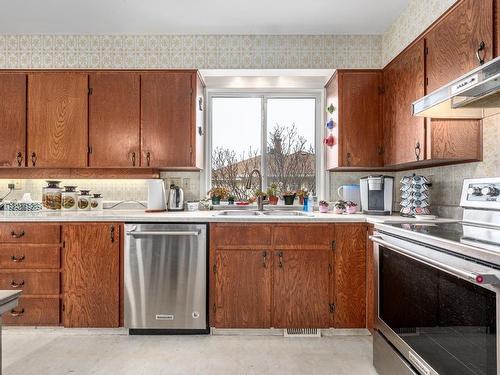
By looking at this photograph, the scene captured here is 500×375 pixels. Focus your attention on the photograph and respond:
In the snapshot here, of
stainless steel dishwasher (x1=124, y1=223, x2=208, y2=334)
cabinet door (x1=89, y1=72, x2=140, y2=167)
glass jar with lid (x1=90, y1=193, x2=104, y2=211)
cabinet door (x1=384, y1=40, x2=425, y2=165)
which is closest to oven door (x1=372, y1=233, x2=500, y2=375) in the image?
cabinet door (x1=384, y1=40, x2=425, y2=165)

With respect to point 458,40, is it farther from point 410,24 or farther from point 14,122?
point 14,122

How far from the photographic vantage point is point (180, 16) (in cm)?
286

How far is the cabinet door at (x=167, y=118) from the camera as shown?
3.00m

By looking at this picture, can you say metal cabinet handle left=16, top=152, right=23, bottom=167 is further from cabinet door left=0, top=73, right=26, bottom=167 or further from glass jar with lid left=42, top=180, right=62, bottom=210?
glass jar with lid left=42, top=180, right=62, bottom=210

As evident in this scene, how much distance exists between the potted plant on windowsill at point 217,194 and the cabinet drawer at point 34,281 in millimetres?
1423

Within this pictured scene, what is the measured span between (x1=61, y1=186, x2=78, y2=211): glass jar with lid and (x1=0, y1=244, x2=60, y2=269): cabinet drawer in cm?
61

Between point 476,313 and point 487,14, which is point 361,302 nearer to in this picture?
point 476,313

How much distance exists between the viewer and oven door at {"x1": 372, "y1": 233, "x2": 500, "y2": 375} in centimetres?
115

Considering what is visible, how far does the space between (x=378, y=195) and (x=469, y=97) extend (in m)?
1.25

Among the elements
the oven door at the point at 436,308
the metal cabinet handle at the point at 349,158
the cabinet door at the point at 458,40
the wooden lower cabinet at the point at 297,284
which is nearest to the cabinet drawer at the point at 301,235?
the wooden lower cabinet at the point at 297,284

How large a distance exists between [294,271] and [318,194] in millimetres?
1086

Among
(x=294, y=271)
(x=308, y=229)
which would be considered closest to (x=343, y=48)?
(x=308, y=229)

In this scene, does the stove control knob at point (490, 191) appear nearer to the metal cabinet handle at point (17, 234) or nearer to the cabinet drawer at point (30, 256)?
the cabinet drawer at point (30, 256)

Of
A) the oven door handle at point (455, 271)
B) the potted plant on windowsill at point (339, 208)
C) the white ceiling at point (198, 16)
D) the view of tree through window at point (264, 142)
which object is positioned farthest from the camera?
the view of tree through window at point (264, 142)
